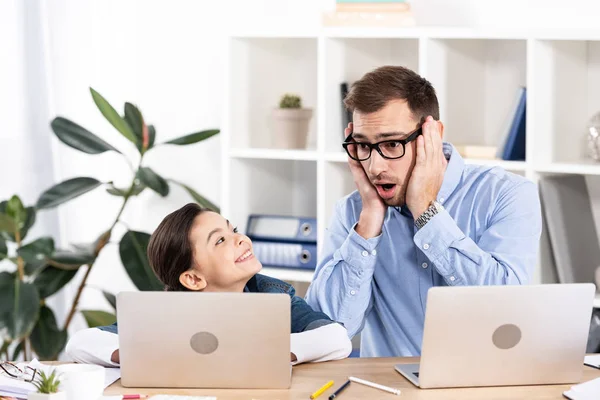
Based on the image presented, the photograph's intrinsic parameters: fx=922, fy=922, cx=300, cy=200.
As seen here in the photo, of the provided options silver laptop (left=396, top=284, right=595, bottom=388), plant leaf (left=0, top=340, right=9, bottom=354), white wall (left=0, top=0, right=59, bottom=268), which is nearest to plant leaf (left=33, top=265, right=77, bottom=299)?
plant leaf (left=0, top=340, right=9, bottom=354)

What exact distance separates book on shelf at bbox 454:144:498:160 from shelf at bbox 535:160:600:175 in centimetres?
19

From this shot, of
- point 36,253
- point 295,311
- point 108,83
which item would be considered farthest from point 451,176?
point 108,83

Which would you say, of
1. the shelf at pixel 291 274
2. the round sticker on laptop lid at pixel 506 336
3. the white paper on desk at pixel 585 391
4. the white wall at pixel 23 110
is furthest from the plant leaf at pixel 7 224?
the white paper on desk at pixel 585 391

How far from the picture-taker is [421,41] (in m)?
3.19

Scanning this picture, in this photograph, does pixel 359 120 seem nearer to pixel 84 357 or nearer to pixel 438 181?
pixel 438 181

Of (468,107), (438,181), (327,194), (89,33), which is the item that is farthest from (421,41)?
(89,33)

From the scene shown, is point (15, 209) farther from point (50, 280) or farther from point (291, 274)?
point (291, 274)

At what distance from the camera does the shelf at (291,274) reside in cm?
343

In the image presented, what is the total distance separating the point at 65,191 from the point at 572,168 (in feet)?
6.08

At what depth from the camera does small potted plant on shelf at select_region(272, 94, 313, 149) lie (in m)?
3.52

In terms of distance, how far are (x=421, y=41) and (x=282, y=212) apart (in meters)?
1.00

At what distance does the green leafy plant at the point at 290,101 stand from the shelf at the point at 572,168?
3.16ft

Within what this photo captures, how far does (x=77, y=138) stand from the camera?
11.6 feet

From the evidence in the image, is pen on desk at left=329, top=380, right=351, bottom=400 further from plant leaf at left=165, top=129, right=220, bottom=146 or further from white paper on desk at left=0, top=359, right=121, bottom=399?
plant leaf at left=165, top=129, right=220, bottom=146
